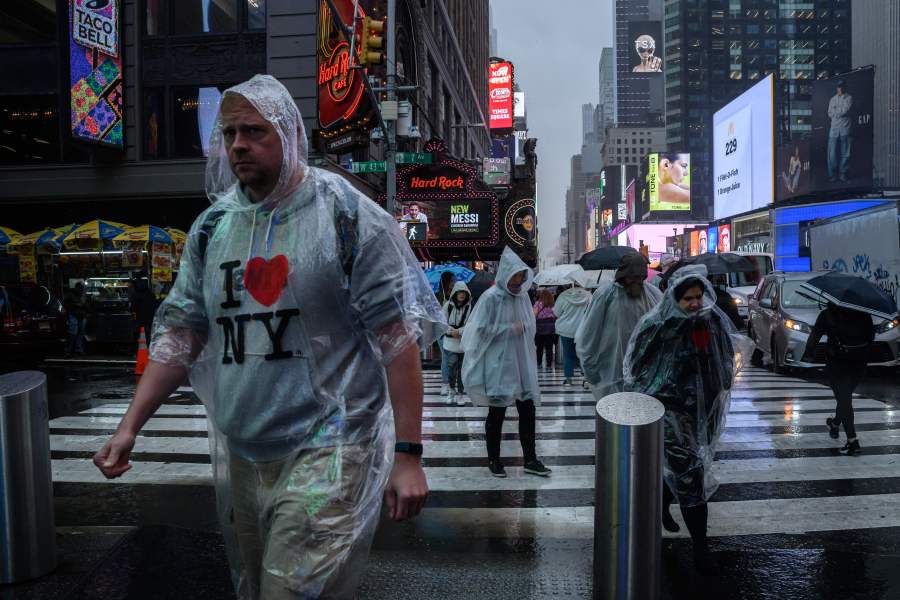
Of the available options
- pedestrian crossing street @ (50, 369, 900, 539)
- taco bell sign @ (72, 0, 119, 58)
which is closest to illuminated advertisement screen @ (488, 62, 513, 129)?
taco bell sign @ (72, 0, 119, 58)

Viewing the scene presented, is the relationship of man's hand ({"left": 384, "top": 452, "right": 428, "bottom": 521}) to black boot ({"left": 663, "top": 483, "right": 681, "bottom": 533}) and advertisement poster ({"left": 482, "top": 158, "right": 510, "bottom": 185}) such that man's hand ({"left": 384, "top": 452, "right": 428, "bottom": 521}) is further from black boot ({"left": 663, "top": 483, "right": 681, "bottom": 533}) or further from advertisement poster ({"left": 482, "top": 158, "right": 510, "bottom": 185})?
advertisement poster ({"left": 482, "top": 158, "right": 510, "bottom": 185})

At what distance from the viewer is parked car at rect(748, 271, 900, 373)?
13188 millimetres

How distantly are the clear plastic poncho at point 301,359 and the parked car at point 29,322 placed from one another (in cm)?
1560

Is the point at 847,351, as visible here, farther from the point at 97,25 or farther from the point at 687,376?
the point at 97,25

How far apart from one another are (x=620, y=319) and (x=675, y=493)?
7.57 ft

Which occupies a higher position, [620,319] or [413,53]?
[413,53]

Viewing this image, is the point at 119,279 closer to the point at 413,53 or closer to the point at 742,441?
the point at 742,441

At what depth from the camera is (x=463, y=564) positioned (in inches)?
176

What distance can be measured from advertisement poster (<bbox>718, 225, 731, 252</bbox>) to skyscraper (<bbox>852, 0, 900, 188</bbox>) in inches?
3020

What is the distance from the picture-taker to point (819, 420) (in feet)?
30.8

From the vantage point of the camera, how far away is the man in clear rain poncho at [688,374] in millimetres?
4602

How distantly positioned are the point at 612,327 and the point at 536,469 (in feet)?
4.72

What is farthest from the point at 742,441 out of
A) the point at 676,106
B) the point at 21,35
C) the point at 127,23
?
the point at 676,106

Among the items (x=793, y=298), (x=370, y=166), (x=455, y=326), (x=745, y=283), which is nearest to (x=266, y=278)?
(x=455, y=326)
